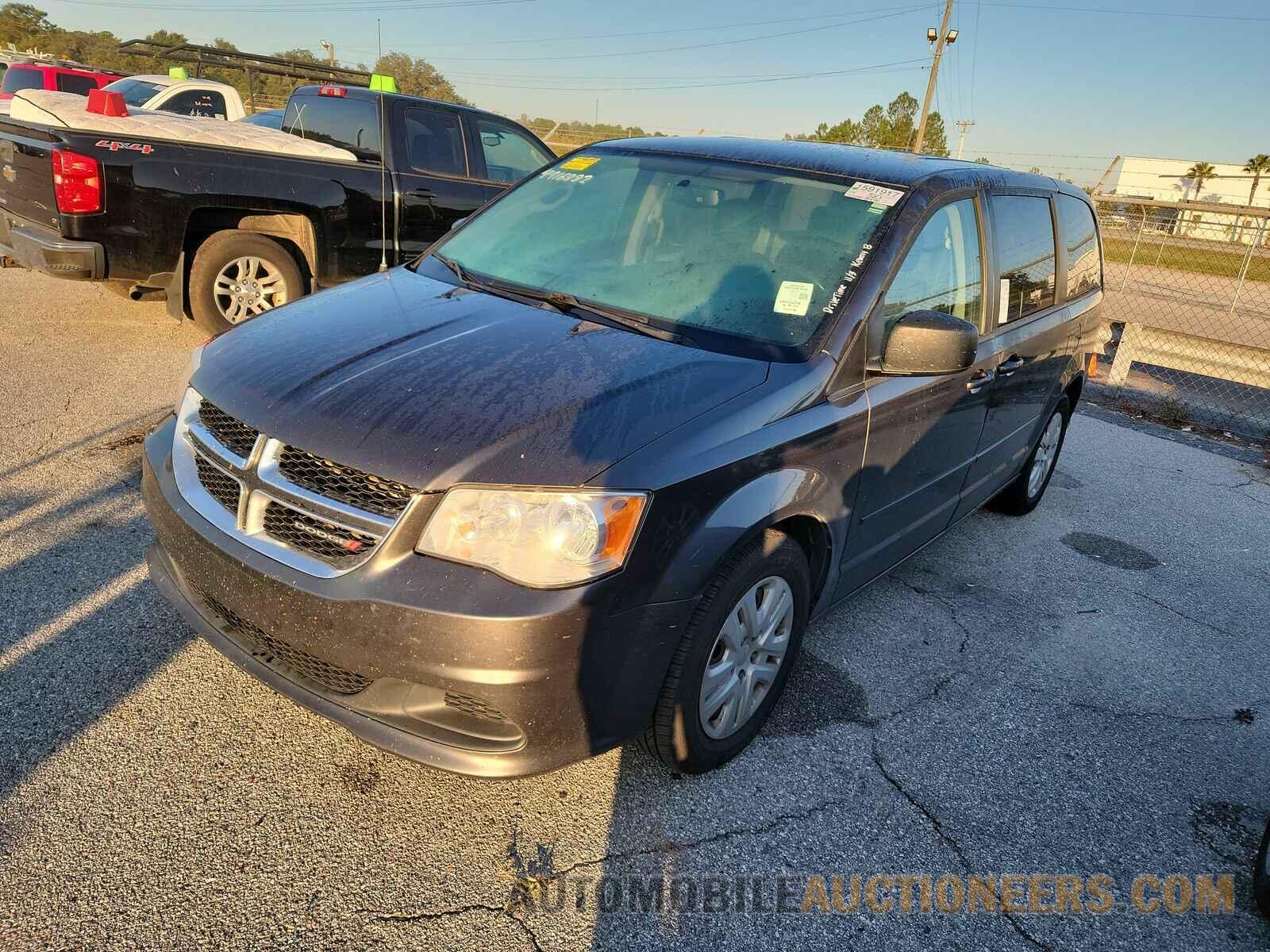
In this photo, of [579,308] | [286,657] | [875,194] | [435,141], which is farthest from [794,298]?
[435,141]

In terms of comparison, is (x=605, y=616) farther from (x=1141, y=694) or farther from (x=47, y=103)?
(x=47, y=103)

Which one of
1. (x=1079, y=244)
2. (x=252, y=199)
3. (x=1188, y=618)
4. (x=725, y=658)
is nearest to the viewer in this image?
(x=725, y=658)

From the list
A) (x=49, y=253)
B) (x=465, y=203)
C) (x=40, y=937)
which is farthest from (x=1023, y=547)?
(x=49, y=253)

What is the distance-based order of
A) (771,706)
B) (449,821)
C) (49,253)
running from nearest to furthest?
(449,821) < (771,706) < (49,253)

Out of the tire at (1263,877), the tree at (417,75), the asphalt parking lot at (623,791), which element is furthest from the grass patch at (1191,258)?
the tree at (417,75)

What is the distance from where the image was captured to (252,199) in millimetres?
6152

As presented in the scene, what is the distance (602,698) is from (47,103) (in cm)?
614

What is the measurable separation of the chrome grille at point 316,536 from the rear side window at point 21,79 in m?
14.0

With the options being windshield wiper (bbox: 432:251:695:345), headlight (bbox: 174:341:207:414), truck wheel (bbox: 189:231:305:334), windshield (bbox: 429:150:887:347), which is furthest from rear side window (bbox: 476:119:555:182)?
headlight (bbox: 174:341:207:414)

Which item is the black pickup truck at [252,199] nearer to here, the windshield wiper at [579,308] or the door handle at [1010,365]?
the windshield wiper at [579,308]

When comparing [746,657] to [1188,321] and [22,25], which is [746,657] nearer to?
[1188,321]

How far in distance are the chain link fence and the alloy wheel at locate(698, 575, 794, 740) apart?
701cm

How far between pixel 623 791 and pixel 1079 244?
13.0ft

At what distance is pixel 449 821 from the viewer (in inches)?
94.7
